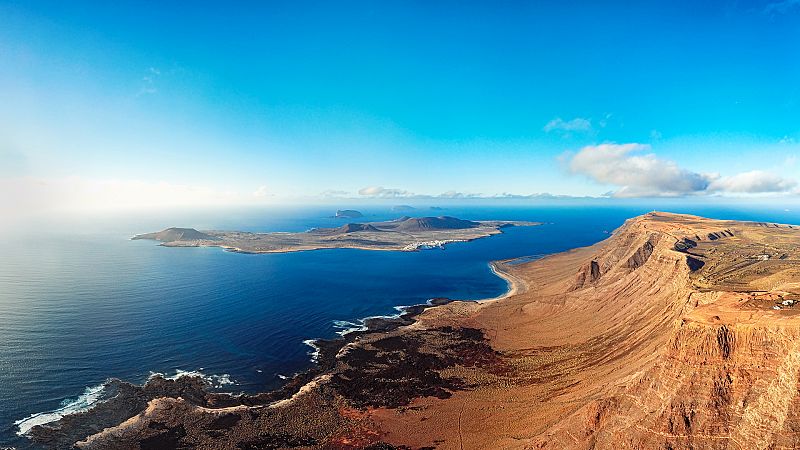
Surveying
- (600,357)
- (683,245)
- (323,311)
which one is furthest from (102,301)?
(683,245)

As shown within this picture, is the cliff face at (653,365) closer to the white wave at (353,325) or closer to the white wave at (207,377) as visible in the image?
the white wave at (353,325)

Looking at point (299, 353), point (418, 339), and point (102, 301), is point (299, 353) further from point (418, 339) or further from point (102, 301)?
point (102, 301)

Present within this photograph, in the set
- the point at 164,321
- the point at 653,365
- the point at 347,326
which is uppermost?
the point at 653,365

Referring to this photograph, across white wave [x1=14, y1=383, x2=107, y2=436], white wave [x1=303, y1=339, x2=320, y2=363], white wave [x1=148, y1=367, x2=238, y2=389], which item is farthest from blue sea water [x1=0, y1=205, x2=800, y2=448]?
white wave [x1=303, y1=339, x2=320, y2=363]

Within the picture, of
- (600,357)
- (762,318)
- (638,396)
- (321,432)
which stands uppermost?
(762,318)

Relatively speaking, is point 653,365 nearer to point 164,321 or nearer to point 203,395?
point 203,395

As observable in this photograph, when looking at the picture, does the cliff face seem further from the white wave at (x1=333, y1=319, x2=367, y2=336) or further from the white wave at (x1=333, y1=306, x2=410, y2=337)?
the white wave at (x1=333, y1=319, x2=367, y2=336)

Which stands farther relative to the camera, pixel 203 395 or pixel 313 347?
pixel 313 347

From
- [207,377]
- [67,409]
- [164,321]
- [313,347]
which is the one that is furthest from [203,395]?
[164,321]
